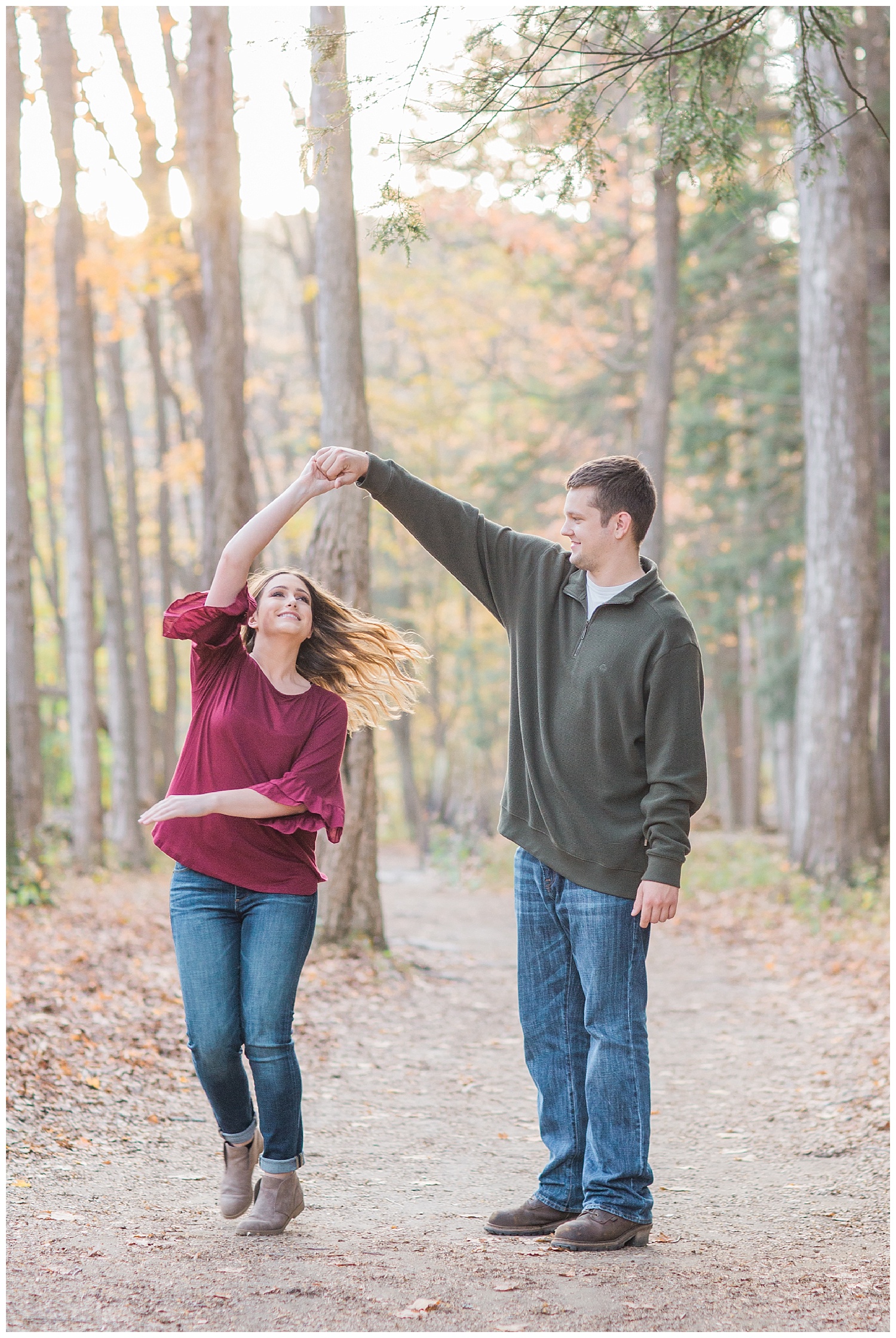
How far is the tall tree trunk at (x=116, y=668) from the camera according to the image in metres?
16.0

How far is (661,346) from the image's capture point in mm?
15273

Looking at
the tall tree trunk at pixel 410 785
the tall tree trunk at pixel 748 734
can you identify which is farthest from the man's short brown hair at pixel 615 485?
the tall tree trunk at pixel 748 734

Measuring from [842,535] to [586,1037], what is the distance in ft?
32.4

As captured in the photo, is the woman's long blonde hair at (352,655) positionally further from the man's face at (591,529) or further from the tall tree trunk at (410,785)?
the tall tree trunk at (410,785)

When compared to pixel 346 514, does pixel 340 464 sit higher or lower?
lower

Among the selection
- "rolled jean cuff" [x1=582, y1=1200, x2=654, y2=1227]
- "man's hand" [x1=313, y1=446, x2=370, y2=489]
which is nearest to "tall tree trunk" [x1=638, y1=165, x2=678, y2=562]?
"man's hand" [x1=313, y1=446, x2=370, y2=489]

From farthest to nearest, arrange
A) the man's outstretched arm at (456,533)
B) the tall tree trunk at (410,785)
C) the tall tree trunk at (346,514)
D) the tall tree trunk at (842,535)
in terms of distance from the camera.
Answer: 1. the tall tree trunk at (410,785)
2. the tall tree trunk at (842,535)
3. the tall tree trunk at (346,514)
4. the man's outstretched arm at (456,533)

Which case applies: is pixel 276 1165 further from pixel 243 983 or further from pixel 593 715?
pixel 593 715

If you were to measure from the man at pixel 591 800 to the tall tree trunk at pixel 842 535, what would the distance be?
30.7ft

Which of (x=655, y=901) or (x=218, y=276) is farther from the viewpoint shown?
(x=218, y=276)

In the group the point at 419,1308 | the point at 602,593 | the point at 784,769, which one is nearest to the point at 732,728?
the point at 784,769

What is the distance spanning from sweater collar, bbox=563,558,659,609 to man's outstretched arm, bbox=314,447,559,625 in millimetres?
149

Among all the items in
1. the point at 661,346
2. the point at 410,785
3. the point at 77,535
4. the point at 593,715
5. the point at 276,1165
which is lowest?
the point at 410,785

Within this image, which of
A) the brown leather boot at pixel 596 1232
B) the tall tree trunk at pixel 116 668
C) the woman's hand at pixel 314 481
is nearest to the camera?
the brown leather boot at pixel 596 1232
